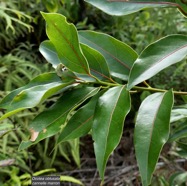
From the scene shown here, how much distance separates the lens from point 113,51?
485 millimetres

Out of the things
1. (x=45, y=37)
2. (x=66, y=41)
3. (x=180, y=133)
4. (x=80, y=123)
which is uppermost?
(x=66, y=41)

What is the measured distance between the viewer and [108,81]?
48 centimetres

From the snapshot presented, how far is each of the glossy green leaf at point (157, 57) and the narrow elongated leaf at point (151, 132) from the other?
0.15 ft

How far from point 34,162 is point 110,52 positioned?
4.13 feet

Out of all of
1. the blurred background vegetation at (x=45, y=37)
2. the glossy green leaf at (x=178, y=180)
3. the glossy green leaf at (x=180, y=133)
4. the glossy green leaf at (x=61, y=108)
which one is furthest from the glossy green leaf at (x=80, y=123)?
the blurred background vegetation at (x=45, y=37)

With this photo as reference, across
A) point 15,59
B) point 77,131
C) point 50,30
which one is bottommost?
point 15,59

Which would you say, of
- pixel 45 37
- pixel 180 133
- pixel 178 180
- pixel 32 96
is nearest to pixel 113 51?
pixel 32 96

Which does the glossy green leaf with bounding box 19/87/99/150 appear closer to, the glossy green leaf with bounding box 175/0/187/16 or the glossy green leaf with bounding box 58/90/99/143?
the glossy green leaf with bounding box 58/90/99/143

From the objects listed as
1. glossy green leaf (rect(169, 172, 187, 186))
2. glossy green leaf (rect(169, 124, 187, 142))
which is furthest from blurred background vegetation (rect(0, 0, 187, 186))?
glossy green leaf (rect(169, 124, 187, 142))

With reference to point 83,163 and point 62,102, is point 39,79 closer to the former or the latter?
point 62,102

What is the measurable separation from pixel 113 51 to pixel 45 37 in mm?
1688

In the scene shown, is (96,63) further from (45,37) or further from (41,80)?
(45,37)

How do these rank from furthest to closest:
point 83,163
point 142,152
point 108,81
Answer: point 83,163 < point 108,81 < point 142,152

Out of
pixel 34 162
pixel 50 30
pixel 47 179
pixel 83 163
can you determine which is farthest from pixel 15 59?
pixel 50 30
